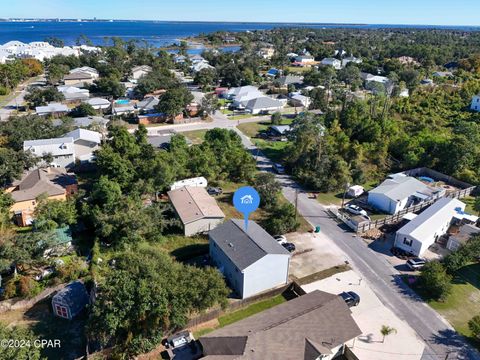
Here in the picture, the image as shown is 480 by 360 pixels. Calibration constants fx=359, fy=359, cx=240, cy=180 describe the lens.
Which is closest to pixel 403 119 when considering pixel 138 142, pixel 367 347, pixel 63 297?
pixel 138 142

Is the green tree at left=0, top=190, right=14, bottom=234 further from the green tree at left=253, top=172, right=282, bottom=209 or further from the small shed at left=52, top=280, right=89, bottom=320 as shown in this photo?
the green tree at left=253, top=172, right=282, bottom=209

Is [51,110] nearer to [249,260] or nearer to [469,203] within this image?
[249,260]

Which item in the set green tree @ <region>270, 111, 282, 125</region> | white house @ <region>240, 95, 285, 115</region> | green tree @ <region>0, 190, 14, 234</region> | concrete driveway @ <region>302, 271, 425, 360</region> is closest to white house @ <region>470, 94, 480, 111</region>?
white house @ <region>240, 95, 285, 115</region>

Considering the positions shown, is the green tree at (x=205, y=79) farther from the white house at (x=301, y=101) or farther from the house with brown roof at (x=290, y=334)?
the house with brown roof at (x=290, y=334)

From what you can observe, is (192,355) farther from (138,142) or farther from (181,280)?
(138,142)

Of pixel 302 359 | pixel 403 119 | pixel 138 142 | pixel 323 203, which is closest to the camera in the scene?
pixel 302 359
